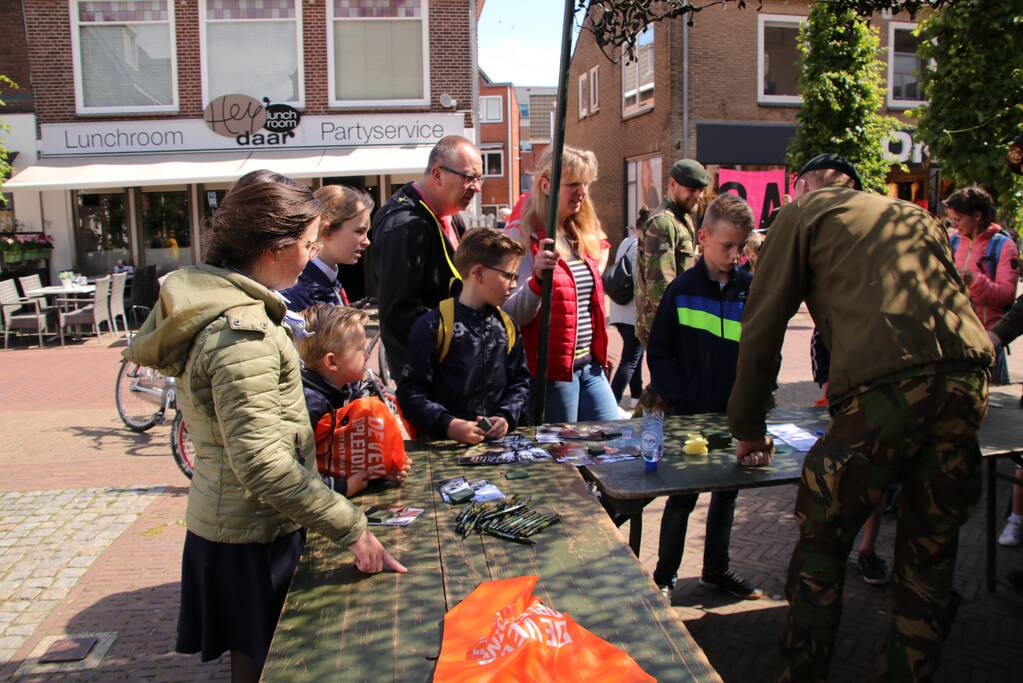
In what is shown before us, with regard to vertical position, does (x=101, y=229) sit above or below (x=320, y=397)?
above

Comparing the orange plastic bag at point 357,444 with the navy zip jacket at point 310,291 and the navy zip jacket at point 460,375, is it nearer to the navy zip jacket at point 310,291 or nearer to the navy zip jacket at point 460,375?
the navy zip jacket at point 460,375

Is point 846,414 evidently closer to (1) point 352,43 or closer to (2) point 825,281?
(2) point 825,281

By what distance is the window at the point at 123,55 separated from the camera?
57.7 ft

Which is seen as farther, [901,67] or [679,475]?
[901,67]

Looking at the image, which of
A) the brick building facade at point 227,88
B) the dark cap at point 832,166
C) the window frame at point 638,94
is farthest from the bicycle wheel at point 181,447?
the window frame at point 638,94

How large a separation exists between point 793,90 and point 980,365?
20.7m

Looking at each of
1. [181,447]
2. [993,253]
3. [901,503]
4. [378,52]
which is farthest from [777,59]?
[901,503]

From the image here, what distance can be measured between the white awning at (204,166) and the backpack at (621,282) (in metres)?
10.3

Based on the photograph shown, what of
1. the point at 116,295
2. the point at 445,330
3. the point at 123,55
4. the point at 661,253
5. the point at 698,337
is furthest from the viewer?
the point at 123,55

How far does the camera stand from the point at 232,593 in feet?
7.88

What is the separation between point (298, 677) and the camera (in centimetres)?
179

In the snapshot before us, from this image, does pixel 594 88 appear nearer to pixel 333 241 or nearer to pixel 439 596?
pixel 333 241

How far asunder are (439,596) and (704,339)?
82.1 inches

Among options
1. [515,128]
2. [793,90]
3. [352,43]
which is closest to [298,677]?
[352,43]
